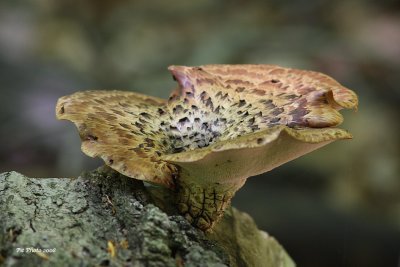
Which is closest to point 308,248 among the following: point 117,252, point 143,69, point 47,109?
point 117,252

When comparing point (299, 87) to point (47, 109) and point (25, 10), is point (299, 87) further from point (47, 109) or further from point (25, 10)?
point (25, 10)

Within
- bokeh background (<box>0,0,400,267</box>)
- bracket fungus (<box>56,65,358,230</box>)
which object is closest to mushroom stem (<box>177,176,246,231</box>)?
bracket fungus (<box>56,65,358,230</box>)

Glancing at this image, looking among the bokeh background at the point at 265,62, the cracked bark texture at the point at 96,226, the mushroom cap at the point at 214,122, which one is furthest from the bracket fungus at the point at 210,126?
the bokeh background at the point at 265,62

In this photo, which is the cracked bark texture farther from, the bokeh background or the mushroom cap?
the bokeh background

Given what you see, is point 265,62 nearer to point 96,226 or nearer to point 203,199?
point 203,199

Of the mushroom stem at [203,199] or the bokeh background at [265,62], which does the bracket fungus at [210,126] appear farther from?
the bokeh background at [265,62]

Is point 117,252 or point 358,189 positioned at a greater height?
point 358,189
